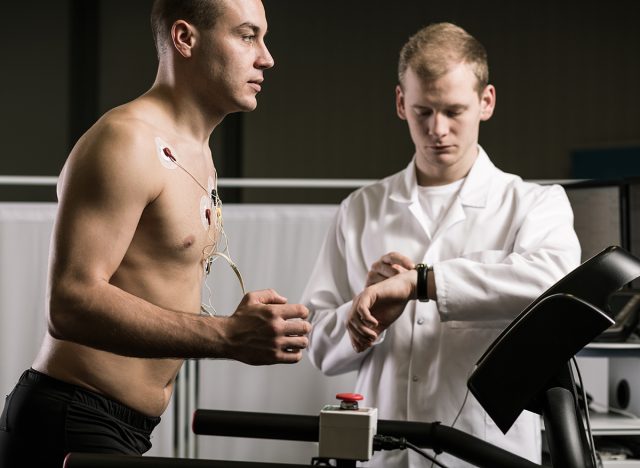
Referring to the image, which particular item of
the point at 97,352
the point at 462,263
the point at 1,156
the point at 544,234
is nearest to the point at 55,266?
the point at 97,352

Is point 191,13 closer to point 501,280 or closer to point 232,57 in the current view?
point 232,57

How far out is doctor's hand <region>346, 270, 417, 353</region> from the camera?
1659 mm

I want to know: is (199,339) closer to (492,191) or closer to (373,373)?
(373,373)

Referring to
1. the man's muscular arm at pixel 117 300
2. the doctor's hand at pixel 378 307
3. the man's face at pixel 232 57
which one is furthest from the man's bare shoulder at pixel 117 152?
the doctor's hand at pixel 378 307

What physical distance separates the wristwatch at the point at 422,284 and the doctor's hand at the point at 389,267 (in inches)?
0.7

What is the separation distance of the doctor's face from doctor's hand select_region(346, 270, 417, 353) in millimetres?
309

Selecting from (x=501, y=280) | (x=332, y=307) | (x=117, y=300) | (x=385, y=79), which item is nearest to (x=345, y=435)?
(x=117, y=300)

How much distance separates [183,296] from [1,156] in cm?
587

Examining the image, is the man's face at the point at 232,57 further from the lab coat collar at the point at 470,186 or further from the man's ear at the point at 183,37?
the lab coat collar at the point at 470,186

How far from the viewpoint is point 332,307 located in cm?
199

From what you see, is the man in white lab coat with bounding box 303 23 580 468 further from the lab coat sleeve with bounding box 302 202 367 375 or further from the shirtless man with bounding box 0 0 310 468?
the shirtless man with bounding box 0 0 310 468

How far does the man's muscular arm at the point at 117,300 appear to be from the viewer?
1096 mm

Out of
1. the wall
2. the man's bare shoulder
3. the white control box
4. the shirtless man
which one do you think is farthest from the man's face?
the wall

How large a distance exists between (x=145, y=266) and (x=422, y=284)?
2.13 ft
